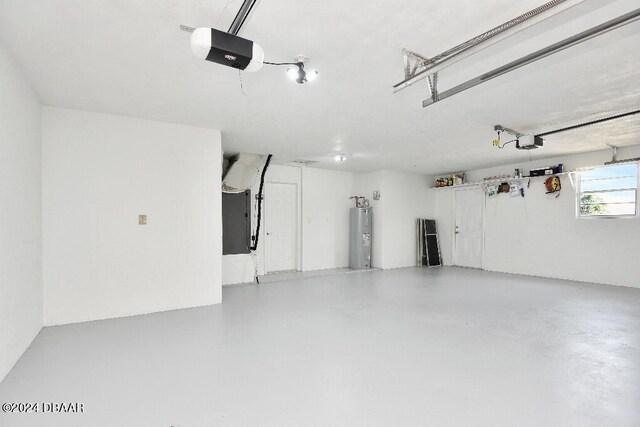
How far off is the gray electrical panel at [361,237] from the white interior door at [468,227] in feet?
7.61

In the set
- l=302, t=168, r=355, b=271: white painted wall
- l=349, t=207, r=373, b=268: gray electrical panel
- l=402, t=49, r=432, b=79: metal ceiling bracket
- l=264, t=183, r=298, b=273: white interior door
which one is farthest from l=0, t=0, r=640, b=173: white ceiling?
l=349, t=207, r=373, b=268: gray electrical panel

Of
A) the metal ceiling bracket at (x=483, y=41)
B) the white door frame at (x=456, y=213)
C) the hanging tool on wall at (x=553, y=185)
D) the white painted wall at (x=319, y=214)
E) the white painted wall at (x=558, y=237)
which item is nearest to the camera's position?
the metal ceiling bracket at (x=483, y=41)

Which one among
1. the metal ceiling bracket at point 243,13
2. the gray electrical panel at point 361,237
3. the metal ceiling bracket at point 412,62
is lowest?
the gray electrical panel at point 361,237

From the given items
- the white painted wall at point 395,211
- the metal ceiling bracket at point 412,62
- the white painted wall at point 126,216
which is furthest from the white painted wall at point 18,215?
the white painted wall at point 395,211

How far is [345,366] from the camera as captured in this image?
8.46ft

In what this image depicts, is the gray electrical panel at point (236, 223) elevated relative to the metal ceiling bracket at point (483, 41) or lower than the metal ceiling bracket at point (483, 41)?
lower

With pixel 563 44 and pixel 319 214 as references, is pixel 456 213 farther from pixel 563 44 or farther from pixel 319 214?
pixel 563 44

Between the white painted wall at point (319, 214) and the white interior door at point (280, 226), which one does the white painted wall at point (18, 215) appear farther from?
the white interior door at point (280, 226)

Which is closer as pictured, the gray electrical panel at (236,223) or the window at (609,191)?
the window at (609,191)

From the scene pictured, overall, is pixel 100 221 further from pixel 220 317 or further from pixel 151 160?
pixel 220 317

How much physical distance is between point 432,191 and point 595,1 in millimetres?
7144

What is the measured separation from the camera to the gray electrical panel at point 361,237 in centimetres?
773

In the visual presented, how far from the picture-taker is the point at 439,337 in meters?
3.21

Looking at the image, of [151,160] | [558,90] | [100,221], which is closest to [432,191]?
[558,90]
